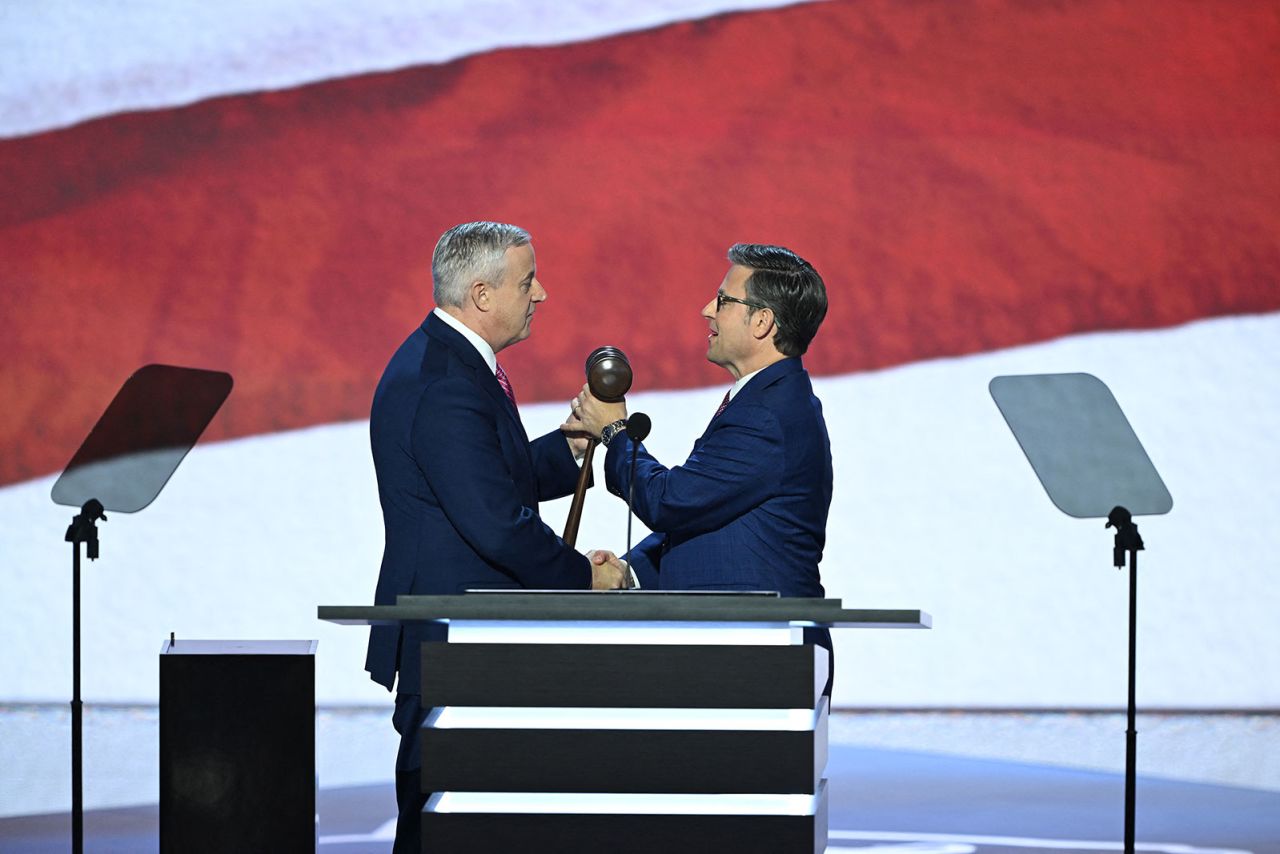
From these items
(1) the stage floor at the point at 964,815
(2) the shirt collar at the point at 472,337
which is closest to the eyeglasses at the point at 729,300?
(2) the shirt collar at the point at 472,337

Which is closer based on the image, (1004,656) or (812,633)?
(812,633)

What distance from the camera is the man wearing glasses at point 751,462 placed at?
2.81 m

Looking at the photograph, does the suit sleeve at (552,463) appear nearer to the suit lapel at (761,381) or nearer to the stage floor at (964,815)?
the suit lapel at (761,381)

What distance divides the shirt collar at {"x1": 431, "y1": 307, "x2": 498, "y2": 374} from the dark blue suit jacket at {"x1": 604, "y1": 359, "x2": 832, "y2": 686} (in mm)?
273

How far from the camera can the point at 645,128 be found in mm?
5801

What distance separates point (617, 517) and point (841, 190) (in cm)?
143

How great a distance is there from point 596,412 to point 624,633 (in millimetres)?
841

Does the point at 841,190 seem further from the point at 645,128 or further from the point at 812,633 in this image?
the point at 812,633

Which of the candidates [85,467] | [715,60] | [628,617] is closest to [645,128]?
[715,60]

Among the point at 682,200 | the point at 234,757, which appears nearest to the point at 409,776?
the point at 234,757

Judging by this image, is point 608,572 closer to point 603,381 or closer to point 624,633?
point 603,381

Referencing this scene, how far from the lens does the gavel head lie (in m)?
2.82

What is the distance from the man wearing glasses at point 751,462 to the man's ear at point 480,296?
25 cm

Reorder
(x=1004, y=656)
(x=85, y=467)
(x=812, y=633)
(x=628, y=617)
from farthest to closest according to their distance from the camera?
(x=1004, y=656) → (x=85, y=467) → (x=812, y=633) → (x=628, y=617)
